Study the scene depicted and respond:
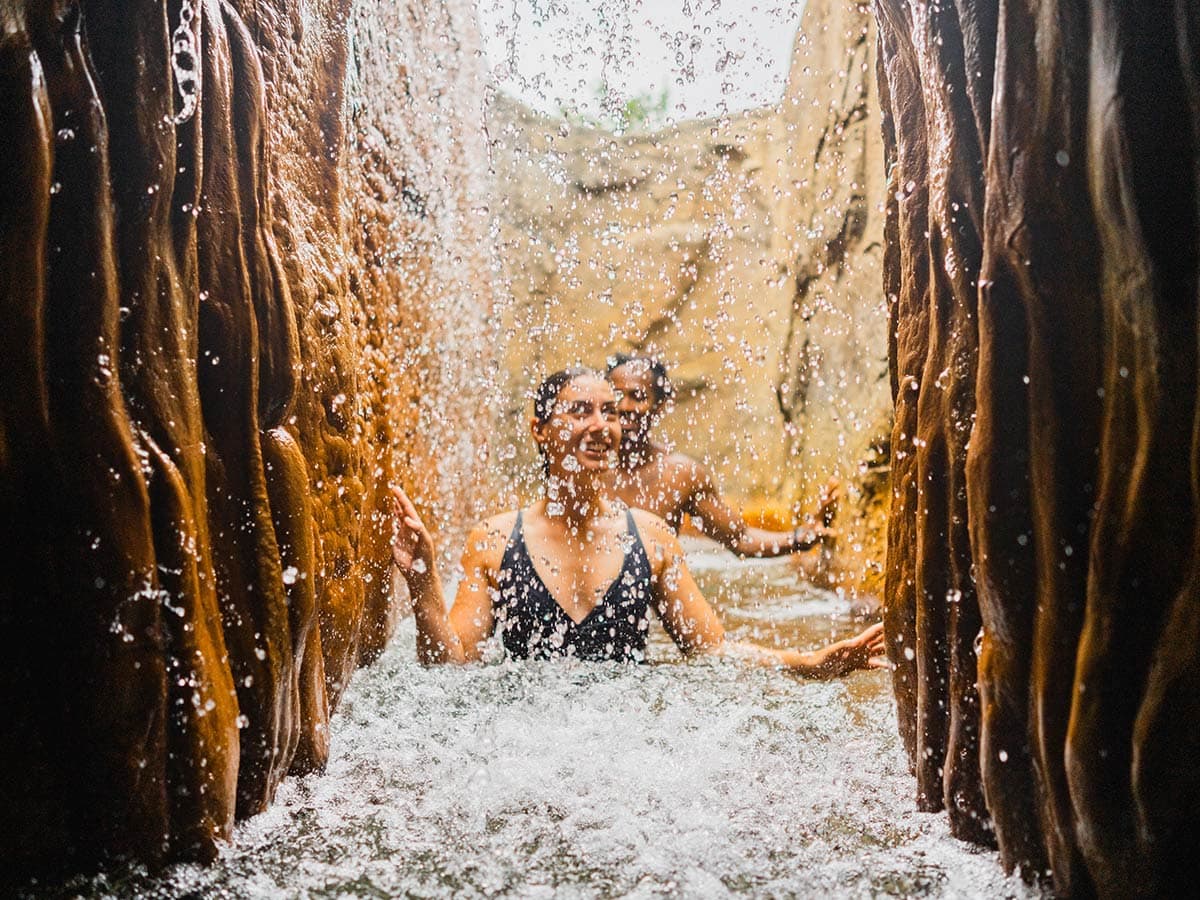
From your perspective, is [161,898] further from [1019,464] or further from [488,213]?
[488,213]

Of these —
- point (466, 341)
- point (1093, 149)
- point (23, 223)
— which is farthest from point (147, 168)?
point (466, 341)

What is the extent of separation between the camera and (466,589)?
10.1ft

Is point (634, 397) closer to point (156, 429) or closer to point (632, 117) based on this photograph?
point (156, 429)

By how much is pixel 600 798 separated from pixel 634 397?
2761mm

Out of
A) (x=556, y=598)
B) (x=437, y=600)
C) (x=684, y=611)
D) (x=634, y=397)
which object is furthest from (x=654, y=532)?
(x=634, y=397)

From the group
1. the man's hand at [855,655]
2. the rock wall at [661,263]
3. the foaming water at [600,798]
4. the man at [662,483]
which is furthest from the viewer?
the rock wall at [661,263]

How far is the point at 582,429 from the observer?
3.23m

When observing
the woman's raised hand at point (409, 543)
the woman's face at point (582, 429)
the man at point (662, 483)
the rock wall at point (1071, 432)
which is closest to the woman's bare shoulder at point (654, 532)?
the woman's face at point (582, 429)

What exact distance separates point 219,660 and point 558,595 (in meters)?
1.44

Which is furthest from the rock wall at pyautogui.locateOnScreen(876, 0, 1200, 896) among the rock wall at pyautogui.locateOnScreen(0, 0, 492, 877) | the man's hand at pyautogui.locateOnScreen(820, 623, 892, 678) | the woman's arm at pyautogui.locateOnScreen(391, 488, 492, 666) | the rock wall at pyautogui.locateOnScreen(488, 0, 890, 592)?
the rock wall at pyautogui.locateOnScreen(488, 0, 890, 592)

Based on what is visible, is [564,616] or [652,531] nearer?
[564,616]

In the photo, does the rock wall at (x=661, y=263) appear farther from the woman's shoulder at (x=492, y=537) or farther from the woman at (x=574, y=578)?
the woman's shoulder at (x=492, y=537)

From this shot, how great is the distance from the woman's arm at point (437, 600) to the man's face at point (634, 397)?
1521mm

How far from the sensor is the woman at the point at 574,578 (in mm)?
2941
